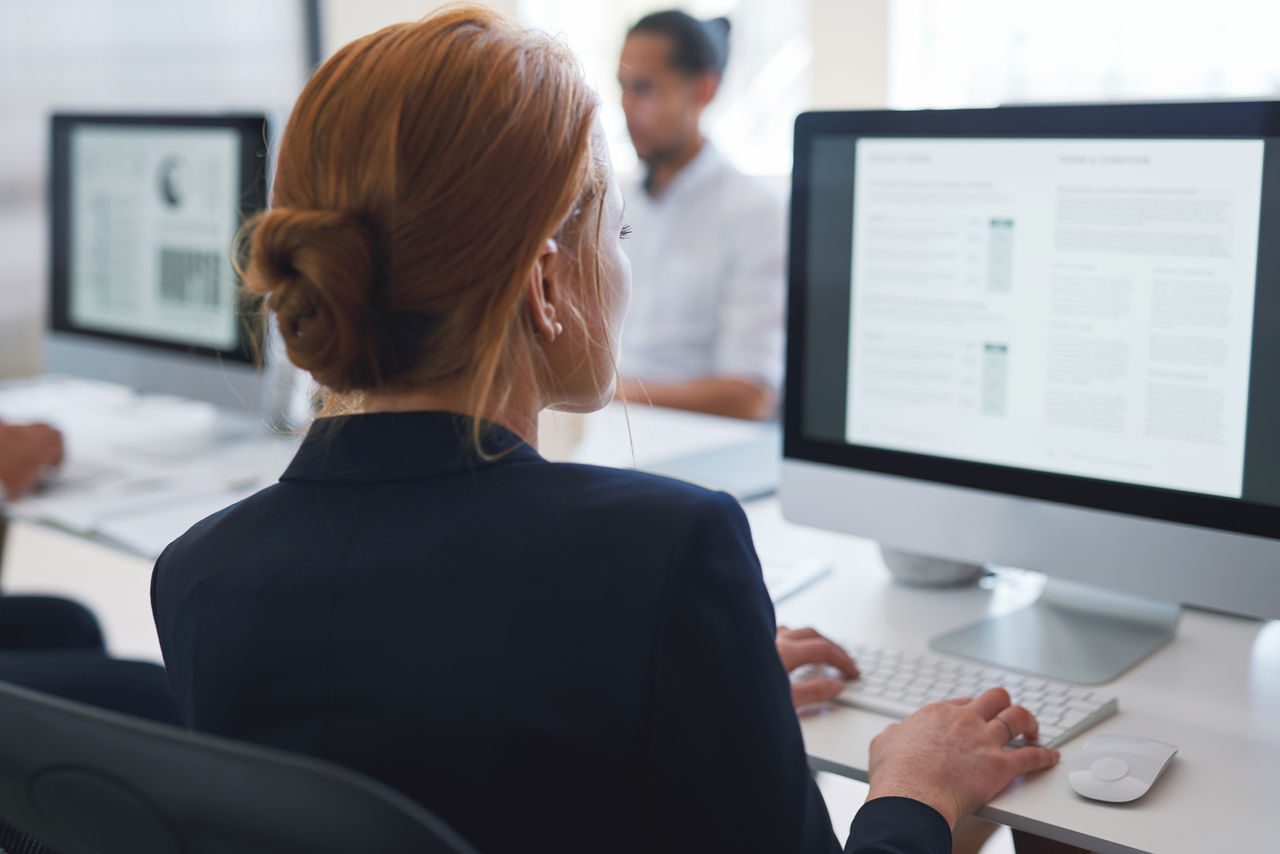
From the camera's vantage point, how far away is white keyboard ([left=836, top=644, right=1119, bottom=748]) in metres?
1.02

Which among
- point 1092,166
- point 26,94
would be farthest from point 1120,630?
point 26,94

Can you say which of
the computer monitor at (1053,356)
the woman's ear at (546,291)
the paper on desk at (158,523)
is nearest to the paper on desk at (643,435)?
the paper on desk at (158,523)

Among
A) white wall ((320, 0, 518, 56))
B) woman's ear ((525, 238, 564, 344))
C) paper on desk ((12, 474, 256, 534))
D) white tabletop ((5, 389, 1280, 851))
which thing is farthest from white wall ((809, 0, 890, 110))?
woman's ear ((525, 238, 564, 344))

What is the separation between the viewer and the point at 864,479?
4.15ft

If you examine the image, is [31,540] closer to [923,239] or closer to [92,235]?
[92,235]

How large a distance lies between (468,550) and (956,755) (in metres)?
0.42

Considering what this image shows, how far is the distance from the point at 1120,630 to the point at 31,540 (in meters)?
2.96

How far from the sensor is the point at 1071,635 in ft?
3.96

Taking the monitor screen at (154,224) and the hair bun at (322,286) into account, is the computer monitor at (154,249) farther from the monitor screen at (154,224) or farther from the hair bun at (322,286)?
the hair bun at (322,286)

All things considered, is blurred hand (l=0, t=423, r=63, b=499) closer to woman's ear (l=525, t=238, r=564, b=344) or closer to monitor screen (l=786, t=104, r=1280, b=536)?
monitor screen (l=786, t=104, r=1280, b=536)

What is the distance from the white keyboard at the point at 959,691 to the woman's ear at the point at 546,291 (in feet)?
1.50

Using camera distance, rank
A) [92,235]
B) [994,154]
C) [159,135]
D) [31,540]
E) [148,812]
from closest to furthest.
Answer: [148,812] < [994,154] < [159,135] < [92,235] < [31,540]

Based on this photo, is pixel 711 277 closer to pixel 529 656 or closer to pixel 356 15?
pixel 356 15

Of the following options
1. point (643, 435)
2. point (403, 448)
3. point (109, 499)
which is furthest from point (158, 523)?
point (403, 448)
